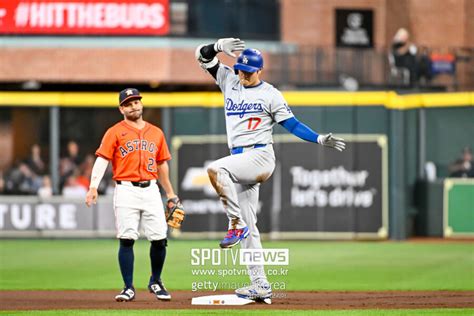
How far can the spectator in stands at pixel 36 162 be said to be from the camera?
81.0 ft

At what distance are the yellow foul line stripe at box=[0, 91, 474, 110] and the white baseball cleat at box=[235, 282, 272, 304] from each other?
470 inches

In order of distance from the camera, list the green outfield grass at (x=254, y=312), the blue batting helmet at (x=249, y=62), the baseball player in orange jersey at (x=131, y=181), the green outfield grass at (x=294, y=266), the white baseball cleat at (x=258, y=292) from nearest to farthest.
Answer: the green outfield grass at (x=254, y=312) → the blue batting helmet at (x=249, y=62) → the white baseball cleat at (x=258, y=292) → the baseball player in orange jersey at (x=131, y=181) → the green outfield grass at (x=294, y=266)

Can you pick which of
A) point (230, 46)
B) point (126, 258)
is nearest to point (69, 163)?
point (126, 258)

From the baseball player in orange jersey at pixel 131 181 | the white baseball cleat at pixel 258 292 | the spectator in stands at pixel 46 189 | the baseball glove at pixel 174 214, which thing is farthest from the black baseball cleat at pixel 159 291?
the spectator in stands at pixel 46 189

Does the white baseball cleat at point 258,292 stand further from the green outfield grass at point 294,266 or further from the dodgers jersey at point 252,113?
the green outfield grass at point 294,266

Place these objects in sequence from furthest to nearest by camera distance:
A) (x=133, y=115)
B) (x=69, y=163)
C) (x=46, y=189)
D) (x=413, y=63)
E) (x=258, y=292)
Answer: (x=413, y=63), (x=69, y=163), (x=46, y=189), (x=133, y=115), (x=258, y=292)

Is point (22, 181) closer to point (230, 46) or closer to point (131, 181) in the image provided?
point (131, 181)

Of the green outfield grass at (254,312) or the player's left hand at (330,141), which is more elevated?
the player's left hand at (330,141)

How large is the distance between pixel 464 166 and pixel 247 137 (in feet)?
46.9

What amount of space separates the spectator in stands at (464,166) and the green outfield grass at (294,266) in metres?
2.63

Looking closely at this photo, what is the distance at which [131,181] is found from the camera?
1182 cm

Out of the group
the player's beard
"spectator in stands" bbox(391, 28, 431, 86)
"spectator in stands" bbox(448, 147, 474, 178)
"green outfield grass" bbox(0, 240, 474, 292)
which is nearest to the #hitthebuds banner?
"green outfield grass" bbox(0, 240, 474, 292)

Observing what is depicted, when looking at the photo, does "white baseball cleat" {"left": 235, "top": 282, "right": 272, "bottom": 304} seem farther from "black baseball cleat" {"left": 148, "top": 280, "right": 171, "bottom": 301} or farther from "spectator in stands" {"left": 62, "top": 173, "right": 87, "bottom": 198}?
"spectator in stands" {"left": 62, "top": 173, "right": 87, "bottom": 198}

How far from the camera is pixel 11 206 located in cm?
2381
